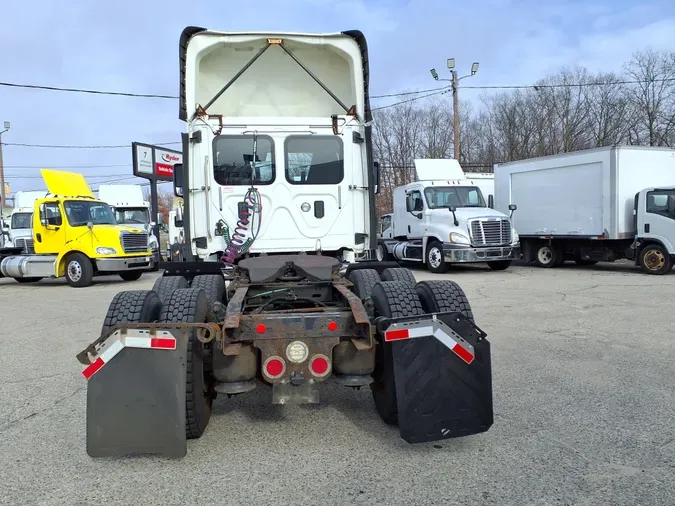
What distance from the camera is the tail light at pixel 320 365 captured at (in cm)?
370

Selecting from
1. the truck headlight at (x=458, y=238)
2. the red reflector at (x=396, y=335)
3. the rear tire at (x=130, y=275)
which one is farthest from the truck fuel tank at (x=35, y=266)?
the red reflector at (x=396, y=335)

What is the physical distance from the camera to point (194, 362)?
3.68 m

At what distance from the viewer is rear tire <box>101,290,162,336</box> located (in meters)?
3.85

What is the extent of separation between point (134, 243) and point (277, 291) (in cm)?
1308

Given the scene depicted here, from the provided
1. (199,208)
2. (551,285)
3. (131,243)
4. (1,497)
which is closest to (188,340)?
(1,497)

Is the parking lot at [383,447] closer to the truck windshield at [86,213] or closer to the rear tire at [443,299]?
the rear tire at [443,299]

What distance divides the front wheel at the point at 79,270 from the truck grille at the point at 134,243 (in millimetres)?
1094

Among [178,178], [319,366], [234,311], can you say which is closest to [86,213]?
[178,178]

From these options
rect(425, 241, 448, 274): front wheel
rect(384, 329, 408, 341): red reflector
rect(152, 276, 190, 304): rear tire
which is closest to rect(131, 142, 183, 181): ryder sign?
rect(425, 241, 448, 274): front wheel

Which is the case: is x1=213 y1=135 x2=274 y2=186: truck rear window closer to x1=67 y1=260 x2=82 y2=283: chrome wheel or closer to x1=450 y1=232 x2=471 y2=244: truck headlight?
x1=450 y1=232 x2=471 y2=244: truck headlight

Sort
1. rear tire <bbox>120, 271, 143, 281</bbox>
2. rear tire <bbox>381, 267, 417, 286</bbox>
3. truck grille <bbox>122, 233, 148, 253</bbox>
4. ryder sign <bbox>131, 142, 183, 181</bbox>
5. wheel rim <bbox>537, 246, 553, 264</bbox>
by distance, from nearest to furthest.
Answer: rear tire <bbox>381, 267, 417, 286</bbox>, truck grille <bbox>122, 233, 148, 253</bbox>, rear tire <bbox>120, 271, 143, 281</bbox>, wheel rim <bbox>537, 246, 553, 264</bbox>, ryder sign <bbox>131, 142, 183, 181</bbox>

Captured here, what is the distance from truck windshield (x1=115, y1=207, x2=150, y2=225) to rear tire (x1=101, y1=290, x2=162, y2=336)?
19370 millimetres

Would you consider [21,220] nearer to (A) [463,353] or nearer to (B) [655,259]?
(B) [655,259]

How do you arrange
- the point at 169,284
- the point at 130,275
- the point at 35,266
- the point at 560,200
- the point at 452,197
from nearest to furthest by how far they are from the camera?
the point at 169,284 < the point at 35,266 < the point at 560,200 < the point at 130,275 < the point at 452,197
